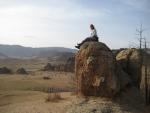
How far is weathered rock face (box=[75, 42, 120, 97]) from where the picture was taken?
19.5 metres

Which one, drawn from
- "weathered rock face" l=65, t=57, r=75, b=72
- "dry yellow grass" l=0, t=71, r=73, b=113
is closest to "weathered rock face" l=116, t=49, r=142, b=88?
"dry yellow grass" l=0, t=71, r=73, b=113

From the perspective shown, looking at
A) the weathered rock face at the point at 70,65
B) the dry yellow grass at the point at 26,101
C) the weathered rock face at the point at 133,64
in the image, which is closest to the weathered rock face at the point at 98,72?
the dry yellow grass at the point at 26,101

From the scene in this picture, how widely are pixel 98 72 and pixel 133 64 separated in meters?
3.90

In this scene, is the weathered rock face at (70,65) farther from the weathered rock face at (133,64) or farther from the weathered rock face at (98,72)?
the weathered rock face at (98,72)

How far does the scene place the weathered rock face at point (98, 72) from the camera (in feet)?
64.0

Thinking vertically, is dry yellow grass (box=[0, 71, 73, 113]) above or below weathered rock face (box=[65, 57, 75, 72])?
below

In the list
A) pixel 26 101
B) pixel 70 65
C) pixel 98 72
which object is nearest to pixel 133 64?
pixel 98 72

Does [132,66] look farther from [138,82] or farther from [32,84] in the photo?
[32,84]

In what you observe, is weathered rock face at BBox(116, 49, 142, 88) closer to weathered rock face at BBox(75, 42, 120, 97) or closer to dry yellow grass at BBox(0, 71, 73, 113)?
weathered rock face at BBox(75, 42, 120, 97)

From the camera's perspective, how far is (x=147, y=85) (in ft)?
79.4

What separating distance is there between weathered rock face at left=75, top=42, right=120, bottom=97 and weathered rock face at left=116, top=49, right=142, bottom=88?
9.09 feet

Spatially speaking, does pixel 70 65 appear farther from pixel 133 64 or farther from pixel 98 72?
pixel 98 72

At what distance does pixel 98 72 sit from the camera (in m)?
19.7

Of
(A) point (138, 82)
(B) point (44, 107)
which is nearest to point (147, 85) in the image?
(A) point (138, 82)
